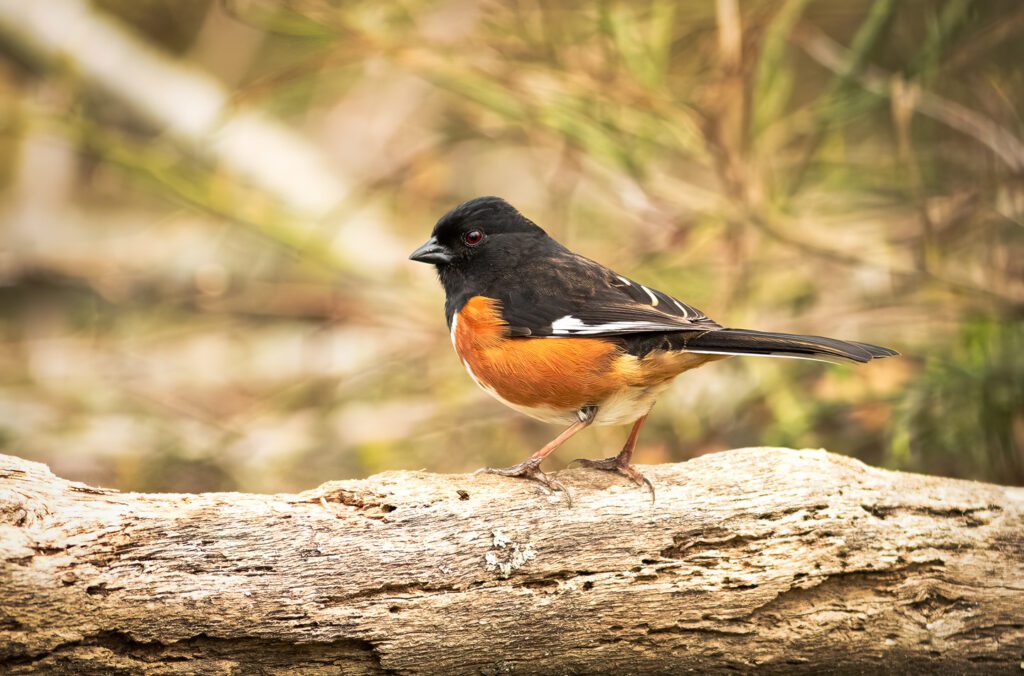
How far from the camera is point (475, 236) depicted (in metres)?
3.01

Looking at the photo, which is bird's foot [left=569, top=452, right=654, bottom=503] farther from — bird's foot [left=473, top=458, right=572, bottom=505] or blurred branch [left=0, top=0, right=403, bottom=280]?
blurred branch [left=0, top=0, right=403, bottom=280]

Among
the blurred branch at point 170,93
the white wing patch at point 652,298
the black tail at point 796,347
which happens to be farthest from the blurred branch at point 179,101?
the black tail at point 796,347

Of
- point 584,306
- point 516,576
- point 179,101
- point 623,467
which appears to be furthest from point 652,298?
point 179,101

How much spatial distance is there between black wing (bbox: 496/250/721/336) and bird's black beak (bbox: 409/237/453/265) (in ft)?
0.83

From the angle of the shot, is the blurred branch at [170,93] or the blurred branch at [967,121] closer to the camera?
the blurred branch at [967,121]

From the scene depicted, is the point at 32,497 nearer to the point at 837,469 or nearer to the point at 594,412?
the point at 594,412

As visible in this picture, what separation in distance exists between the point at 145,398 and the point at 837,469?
3552mm

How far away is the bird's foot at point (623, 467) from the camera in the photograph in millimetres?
2514

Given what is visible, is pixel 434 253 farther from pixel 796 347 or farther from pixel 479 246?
pixel 796 347

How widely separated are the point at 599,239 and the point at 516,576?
3326 millimetres

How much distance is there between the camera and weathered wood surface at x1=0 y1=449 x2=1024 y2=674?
209 cm

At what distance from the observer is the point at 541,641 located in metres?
2.24

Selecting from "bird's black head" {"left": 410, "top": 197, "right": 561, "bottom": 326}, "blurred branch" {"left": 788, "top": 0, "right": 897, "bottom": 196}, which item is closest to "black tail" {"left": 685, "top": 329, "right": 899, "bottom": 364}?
"bird's black head" {"left": 410, "top": 197, "right": 561, "bottom": 326}

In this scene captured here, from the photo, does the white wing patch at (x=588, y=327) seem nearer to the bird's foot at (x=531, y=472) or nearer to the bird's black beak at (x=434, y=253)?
the bird's foot at (x=531, y=472)
